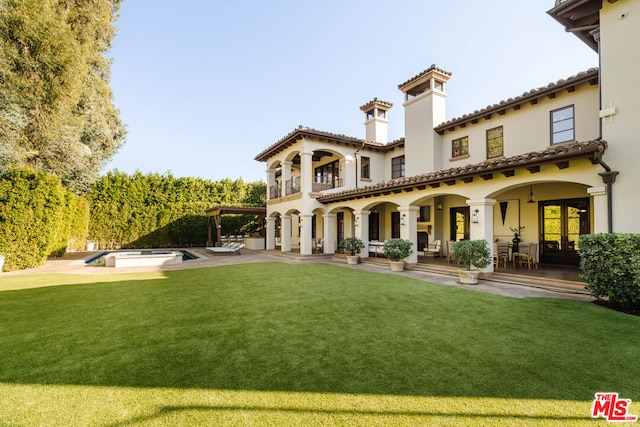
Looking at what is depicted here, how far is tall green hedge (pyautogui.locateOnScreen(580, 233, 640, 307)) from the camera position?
5.78m

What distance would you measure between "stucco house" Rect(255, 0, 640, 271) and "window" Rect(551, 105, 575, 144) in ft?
0.11

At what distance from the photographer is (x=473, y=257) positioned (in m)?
8.99

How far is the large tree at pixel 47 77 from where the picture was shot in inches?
393

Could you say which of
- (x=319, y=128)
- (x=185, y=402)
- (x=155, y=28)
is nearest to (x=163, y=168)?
(x=155, y=28)

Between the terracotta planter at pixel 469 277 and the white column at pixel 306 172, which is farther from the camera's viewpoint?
the white column at pixel 306 172

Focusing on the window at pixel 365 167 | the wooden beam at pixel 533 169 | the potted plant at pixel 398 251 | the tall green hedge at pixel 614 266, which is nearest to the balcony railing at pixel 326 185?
the window at pixel 365 167

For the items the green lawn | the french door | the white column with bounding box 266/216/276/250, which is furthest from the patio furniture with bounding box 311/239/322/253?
the french door

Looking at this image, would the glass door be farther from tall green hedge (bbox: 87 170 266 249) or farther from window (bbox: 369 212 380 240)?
tall green hedge (bbox: 87 170 266 249)

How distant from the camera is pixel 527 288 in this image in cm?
817

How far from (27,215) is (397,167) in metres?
17.9

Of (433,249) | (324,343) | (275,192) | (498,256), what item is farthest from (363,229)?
(324,343)

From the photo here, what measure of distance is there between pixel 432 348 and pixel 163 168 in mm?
25962

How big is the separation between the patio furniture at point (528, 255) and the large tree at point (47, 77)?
18470 millimetres

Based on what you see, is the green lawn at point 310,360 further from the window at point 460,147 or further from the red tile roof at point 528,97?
the window at point 460,147
